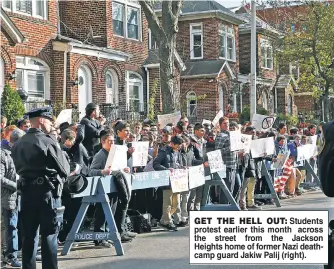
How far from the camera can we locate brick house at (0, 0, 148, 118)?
23547 millimetres

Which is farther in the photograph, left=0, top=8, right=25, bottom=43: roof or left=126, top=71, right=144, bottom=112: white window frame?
left=126, top=71, right=144, bottom=112: white window frame

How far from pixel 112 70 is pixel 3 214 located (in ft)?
68.0

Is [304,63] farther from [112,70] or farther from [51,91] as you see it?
[51,91]

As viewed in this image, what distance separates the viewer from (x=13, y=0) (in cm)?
2330

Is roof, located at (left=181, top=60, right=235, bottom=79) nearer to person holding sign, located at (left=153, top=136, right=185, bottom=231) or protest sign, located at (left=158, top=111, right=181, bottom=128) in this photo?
protest sign, located at (left=158, top=111, right=181, bottom=128)

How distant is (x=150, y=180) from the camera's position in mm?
11117

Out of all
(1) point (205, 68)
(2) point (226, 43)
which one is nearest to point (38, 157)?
(1) point (205, 68)

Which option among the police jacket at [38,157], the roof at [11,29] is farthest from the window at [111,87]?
the police jacket at [38,157]

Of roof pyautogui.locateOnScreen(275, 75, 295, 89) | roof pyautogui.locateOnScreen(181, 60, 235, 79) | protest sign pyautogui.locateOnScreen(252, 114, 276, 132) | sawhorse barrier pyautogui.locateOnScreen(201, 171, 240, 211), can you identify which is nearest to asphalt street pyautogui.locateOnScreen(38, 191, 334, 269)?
sawhorse barrier pyautogui.locateOnScreen(201, 171, 240, 211)

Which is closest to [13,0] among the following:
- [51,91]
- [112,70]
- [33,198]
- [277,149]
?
[51,91]

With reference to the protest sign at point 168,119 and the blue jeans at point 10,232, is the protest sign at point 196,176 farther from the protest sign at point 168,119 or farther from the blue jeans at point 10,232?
the blue jeans at point 10,232

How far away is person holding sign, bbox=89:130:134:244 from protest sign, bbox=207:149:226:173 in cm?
273

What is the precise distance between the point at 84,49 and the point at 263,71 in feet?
68.6

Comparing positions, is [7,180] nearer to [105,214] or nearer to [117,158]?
[105,214]
